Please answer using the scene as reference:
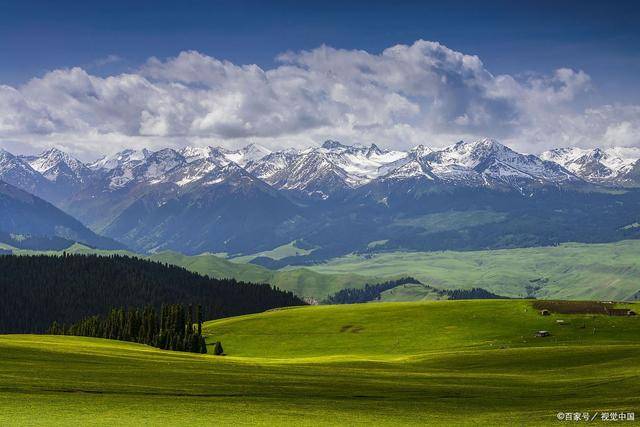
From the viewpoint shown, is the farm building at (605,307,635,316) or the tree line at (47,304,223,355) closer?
the farm building at (605,307,635,316)

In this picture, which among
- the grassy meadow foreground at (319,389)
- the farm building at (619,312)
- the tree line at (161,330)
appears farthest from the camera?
the tree line at (161,330)

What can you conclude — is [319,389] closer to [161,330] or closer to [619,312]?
[619,312]

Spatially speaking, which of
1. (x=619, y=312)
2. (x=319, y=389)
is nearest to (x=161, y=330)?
(x=619, y=312)

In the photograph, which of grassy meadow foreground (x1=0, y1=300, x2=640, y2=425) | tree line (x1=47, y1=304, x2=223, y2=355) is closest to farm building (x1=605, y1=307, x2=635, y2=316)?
grassy meadow foreground (x1=0, y1=300, x2=640, y2=425)

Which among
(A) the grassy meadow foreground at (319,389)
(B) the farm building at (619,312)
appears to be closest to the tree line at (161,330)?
(A) the grassy meadow foreground at (319,389)

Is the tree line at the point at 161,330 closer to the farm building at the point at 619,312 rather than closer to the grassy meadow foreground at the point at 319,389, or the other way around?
the grassy meadow foreground at the point at 319,389

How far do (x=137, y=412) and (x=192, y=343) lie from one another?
356 ft

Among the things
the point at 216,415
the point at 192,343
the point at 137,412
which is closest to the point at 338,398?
the point at 216,415

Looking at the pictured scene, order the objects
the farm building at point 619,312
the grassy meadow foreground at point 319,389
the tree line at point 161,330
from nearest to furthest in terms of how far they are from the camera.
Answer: the grassy meadow foreground at point 319,389 → the farm building at point 619,312 → the tree line at point 161,330

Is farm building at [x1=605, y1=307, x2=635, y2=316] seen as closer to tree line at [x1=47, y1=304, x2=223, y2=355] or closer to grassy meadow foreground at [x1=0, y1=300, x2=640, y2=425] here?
grassy meadow foreground at [x1=0, y1=300, x2=640, y2=425]

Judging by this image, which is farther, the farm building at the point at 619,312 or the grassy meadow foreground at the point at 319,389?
the farm building at the point at 619,312

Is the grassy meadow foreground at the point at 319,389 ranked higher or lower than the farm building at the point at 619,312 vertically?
lower

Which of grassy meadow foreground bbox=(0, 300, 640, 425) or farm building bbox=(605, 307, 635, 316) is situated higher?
farm building bbox=(605, 307, 635, 316)

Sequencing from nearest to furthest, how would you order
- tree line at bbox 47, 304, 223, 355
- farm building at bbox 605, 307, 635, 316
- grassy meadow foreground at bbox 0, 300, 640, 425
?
grassy meadow foreground at bbox 0, 300, 640, 425 < farm building at bbox 605, 307, 635, 316 < tree line at bbox 47, 304, 223, 355
